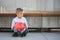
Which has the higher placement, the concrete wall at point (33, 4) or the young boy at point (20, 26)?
the concrete wall at point (33, 4)

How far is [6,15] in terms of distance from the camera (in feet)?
27.7

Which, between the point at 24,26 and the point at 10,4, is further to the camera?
the point at 10,4

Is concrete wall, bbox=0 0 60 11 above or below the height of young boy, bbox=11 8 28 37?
above

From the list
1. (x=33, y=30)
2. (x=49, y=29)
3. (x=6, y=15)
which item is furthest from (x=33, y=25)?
(x=6, y=15)

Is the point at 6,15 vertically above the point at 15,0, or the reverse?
the point at 15,0

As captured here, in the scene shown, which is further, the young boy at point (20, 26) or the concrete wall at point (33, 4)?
the concrete wall at point (33, 4)

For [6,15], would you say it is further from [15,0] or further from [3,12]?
[15,0]

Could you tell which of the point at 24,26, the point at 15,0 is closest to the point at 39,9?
the point at 15,0

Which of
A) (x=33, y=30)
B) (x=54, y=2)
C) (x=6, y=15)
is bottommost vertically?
(x=33, y=30)

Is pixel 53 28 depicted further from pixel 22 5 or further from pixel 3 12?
pixel 3 12

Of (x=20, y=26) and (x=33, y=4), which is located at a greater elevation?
(x=33, y=4)

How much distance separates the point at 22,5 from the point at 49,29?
172 cm

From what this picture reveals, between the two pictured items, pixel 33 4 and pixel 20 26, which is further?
pixel 33 4

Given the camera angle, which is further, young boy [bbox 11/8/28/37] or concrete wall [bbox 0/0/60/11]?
concrete wall [bbox 0/0/60/11]
